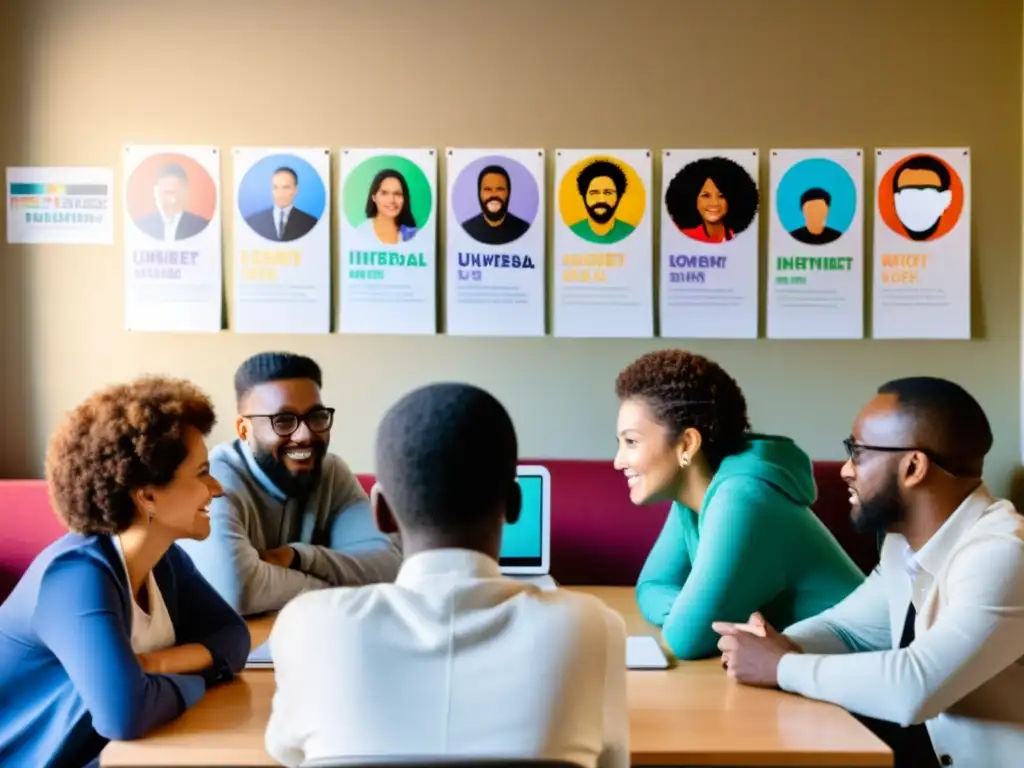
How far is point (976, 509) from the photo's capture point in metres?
1.72

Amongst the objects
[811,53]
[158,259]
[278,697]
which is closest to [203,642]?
[278,697]

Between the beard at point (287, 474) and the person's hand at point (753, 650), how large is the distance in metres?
1.17

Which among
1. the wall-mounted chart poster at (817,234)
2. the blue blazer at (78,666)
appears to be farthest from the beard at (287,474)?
the wall-mounted chart poster at (817,234)

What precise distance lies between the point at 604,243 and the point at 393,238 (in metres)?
0.71

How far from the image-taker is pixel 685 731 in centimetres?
145

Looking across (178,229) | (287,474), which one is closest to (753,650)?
(287,474)

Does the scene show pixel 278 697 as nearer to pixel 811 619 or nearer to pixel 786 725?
pixel 786 725

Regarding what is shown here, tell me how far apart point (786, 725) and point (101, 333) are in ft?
8.85

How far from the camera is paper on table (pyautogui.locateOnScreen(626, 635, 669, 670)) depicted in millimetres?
1803

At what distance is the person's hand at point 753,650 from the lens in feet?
5.45

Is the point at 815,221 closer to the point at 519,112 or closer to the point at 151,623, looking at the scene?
the point at 519,112

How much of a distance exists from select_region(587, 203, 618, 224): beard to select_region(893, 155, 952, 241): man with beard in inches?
37.6

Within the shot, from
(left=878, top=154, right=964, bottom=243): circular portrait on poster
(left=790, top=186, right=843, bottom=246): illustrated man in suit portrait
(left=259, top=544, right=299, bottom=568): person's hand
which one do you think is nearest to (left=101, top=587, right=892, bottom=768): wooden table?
(left=259, top=544, right=299, bottom=568): person's hand

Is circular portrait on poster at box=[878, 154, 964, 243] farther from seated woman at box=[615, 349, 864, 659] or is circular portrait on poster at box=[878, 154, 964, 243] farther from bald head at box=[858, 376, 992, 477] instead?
bald head at box=[858, 376, 992, 477]
